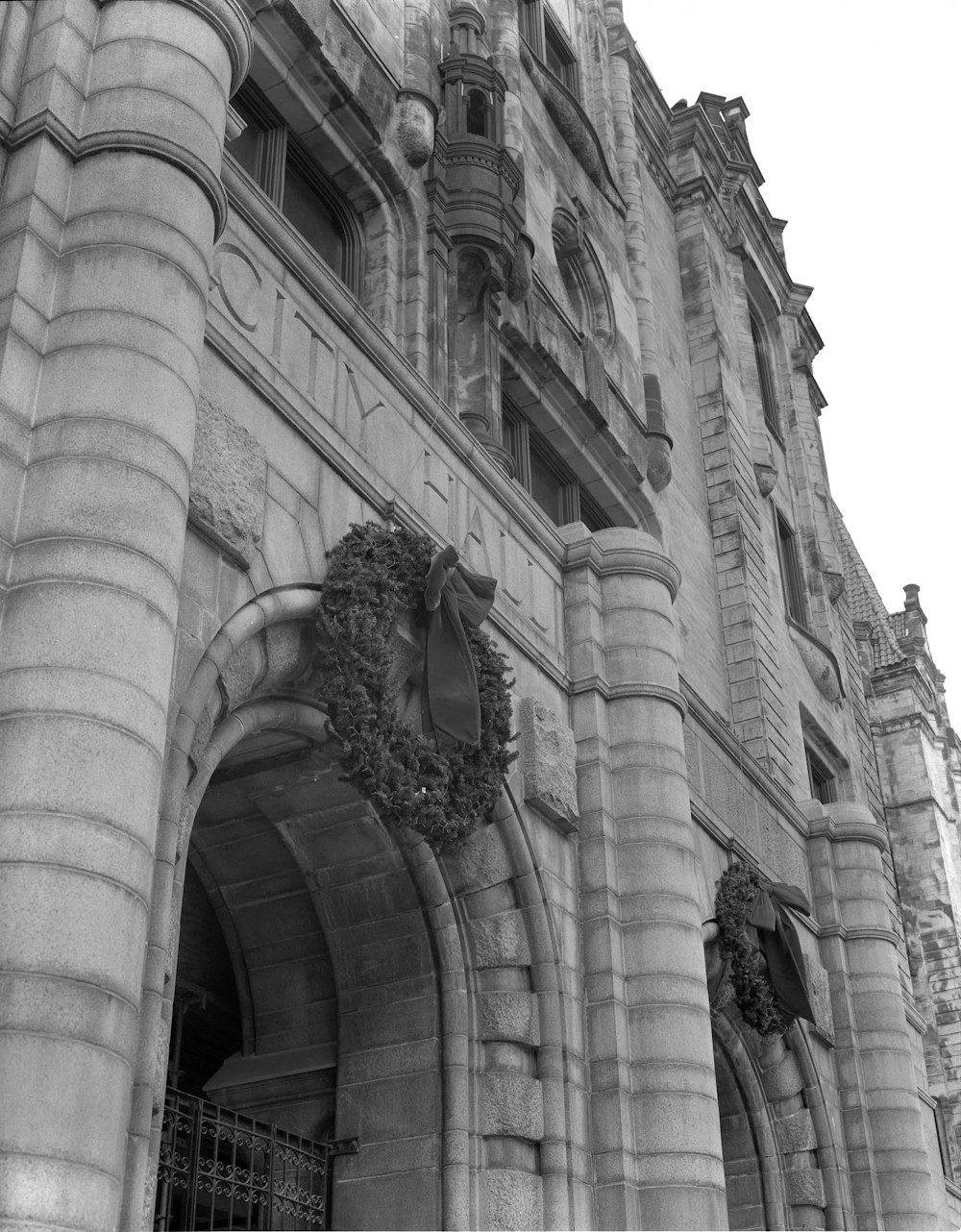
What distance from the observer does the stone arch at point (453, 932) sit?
11797mm

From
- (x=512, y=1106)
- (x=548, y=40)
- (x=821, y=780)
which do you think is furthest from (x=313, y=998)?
(x=548, y=40)

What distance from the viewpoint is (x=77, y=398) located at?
9.48m

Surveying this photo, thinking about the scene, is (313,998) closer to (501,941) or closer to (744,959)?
(501,941)

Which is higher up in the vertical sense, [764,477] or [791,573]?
[764,477]

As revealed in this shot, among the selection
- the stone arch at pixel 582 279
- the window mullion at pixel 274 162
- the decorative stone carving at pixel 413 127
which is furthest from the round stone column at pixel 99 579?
the stone arch at pixel 582 279

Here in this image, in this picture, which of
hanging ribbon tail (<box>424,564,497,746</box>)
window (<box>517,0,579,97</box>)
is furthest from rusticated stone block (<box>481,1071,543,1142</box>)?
window (<box>517,0,579,97</box>)

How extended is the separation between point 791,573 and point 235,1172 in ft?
74.6

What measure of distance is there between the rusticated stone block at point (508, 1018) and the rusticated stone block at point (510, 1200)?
111cm

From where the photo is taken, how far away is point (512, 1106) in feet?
43.1

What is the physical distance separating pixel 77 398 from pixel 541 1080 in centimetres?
729

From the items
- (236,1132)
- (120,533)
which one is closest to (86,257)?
→ (120,533)

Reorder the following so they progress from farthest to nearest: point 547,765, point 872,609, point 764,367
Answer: point 872,609 < point 764,367 < point 547,765

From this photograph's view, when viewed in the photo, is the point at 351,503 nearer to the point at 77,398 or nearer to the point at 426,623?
the point at 426,623

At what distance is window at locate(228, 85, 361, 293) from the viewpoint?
58.6 feet
